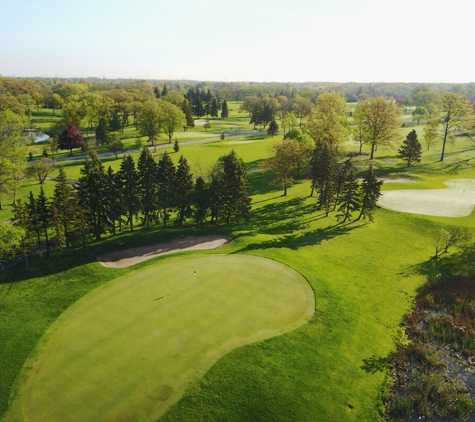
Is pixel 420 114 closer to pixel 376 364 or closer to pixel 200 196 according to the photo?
pixel 200 196

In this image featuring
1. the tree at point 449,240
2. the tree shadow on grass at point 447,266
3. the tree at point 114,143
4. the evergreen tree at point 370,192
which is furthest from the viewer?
the tree at point 114,143

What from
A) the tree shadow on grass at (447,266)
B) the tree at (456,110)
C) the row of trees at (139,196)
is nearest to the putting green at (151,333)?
the tree shadow on grass at (447,266)

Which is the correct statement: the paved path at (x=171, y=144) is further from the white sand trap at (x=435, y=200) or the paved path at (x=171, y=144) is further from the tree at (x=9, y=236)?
the white sand trap at (x=435, y=200)

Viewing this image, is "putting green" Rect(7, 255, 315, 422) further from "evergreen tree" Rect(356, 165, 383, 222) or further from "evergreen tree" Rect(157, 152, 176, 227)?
"evergreen tree" Rect(356, 165, 383, 222)

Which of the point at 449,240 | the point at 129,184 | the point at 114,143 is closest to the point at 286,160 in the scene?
the point at 129,184

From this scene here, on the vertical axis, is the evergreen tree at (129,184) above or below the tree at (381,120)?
below

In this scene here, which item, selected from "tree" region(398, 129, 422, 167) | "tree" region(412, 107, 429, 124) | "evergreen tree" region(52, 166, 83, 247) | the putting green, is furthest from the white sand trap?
"tree" region(412, 107, 429, 124)
